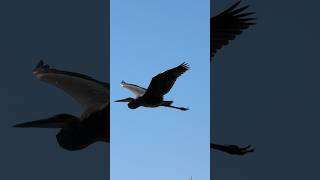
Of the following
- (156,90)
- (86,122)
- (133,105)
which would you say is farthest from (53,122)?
(156,90)

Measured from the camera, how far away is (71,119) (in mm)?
3309

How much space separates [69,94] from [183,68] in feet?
3.26

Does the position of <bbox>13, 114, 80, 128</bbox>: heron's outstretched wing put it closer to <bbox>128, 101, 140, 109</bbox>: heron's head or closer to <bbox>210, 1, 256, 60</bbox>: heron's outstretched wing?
<bbox>128, 101, 140, 109</bbox>: heron's head

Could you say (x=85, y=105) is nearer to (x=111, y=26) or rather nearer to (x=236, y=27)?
(x=111, y=26)

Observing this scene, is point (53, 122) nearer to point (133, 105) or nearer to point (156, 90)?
point (133, 105)

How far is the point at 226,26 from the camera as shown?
3.95 m

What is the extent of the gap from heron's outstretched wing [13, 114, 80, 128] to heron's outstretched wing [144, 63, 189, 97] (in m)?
0.50

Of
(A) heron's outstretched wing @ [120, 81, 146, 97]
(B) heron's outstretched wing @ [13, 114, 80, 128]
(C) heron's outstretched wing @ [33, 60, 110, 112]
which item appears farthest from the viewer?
(C) heron's outstretched wing @ [33, 60, 110, 112]

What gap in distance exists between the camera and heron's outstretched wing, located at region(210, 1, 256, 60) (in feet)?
12.8

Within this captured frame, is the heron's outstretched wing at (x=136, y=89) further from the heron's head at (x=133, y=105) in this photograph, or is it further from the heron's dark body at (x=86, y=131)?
the heron's dark body at (x=86, y=131)

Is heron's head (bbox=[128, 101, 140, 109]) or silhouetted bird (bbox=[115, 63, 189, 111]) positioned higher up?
silhouetted bird (bbox=[115, 63, 189, 111])

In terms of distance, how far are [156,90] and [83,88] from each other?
681mm

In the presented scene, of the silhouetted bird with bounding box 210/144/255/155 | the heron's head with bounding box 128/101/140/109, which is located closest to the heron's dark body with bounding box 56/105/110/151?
the heron's head with bounding box 128/101/140/109

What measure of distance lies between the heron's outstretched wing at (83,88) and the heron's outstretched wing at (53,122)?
0.14 meters
